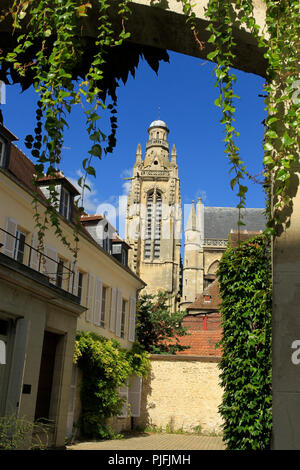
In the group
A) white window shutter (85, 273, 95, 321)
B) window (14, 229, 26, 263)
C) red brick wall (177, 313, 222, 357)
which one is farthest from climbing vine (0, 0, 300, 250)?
red brick wall (177, 313, 222, 357)

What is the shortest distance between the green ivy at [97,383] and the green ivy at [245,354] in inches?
190

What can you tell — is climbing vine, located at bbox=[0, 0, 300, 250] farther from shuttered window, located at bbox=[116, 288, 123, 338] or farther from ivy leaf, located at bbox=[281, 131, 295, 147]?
shuttered window, located at bbox=[116, 288, 123, 338]

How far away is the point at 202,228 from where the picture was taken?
5800 cm

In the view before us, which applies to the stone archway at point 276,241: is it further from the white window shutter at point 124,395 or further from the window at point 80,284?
the white window shutter at point 124,395

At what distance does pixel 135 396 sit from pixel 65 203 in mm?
7934

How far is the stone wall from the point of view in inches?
730

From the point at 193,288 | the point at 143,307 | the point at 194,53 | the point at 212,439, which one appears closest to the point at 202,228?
the point at 193,288

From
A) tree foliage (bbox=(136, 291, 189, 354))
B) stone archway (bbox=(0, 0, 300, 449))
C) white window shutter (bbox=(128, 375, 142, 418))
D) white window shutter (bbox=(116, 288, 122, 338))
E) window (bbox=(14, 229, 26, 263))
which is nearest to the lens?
stone archway (bbox=(0, 0, 300, 449))

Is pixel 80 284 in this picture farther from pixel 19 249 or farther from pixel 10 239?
pixel 10 239

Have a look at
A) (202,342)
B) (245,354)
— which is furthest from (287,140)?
(202,342)

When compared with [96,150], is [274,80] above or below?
above

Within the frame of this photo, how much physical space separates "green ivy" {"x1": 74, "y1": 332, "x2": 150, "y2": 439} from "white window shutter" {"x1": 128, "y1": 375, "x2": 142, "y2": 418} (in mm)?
2651

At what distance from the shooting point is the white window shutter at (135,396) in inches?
736

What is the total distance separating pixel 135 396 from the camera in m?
18.8
